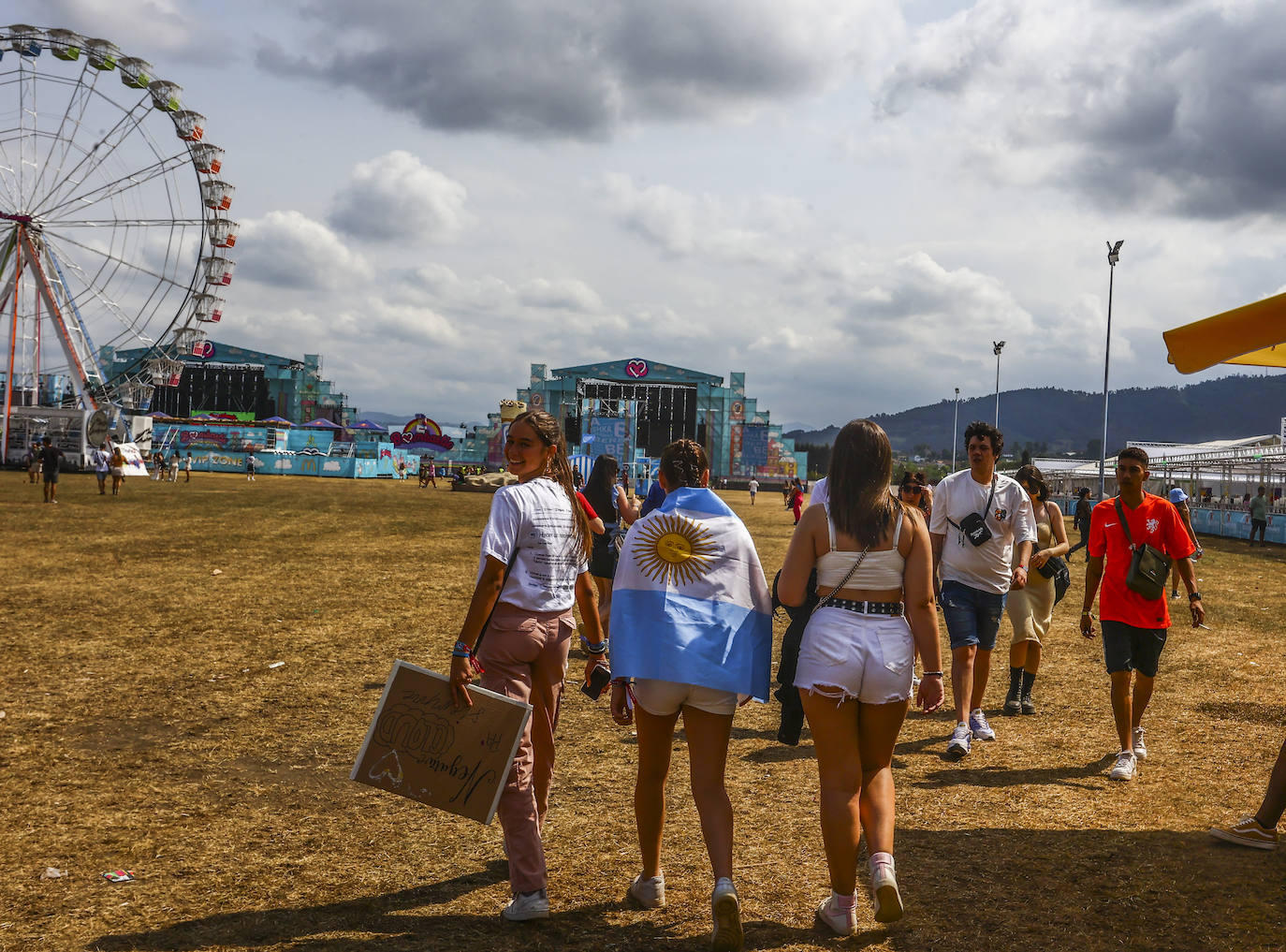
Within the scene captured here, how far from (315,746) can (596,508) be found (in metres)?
3.38

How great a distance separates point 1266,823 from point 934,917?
1.82 m

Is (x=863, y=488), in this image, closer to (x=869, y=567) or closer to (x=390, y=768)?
(x=869, y=567)

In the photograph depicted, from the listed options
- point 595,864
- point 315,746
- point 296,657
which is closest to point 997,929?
point 595,864

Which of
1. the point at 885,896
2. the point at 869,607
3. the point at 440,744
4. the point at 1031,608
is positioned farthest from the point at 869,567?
the point at 1031,608

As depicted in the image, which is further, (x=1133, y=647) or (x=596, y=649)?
(x=1133, y=647)

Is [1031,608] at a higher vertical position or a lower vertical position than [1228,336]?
lower

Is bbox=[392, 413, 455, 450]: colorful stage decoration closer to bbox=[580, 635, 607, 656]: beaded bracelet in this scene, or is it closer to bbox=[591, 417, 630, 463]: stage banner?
bbox=[591, 417, 630, 463]: stage banner

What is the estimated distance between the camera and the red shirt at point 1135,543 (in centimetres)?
557

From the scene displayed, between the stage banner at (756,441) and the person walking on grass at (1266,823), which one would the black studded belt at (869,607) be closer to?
the person walking on grass at (1266,823)

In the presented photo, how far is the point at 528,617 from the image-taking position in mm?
3770

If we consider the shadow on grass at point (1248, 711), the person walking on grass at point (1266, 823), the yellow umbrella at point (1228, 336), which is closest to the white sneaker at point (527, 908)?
the person walking on grass at point (1266, 823)

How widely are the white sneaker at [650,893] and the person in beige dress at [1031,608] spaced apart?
4.10 metres

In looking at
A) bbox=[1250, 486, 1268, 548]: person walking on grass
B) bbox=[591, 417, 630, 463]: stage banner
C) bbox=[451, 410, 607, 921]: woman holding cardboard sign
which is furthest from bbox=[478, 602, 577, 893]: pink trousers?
bbox=[591, 417, 630, 463]: stage banner

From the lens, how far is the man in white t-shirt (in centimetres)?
615
